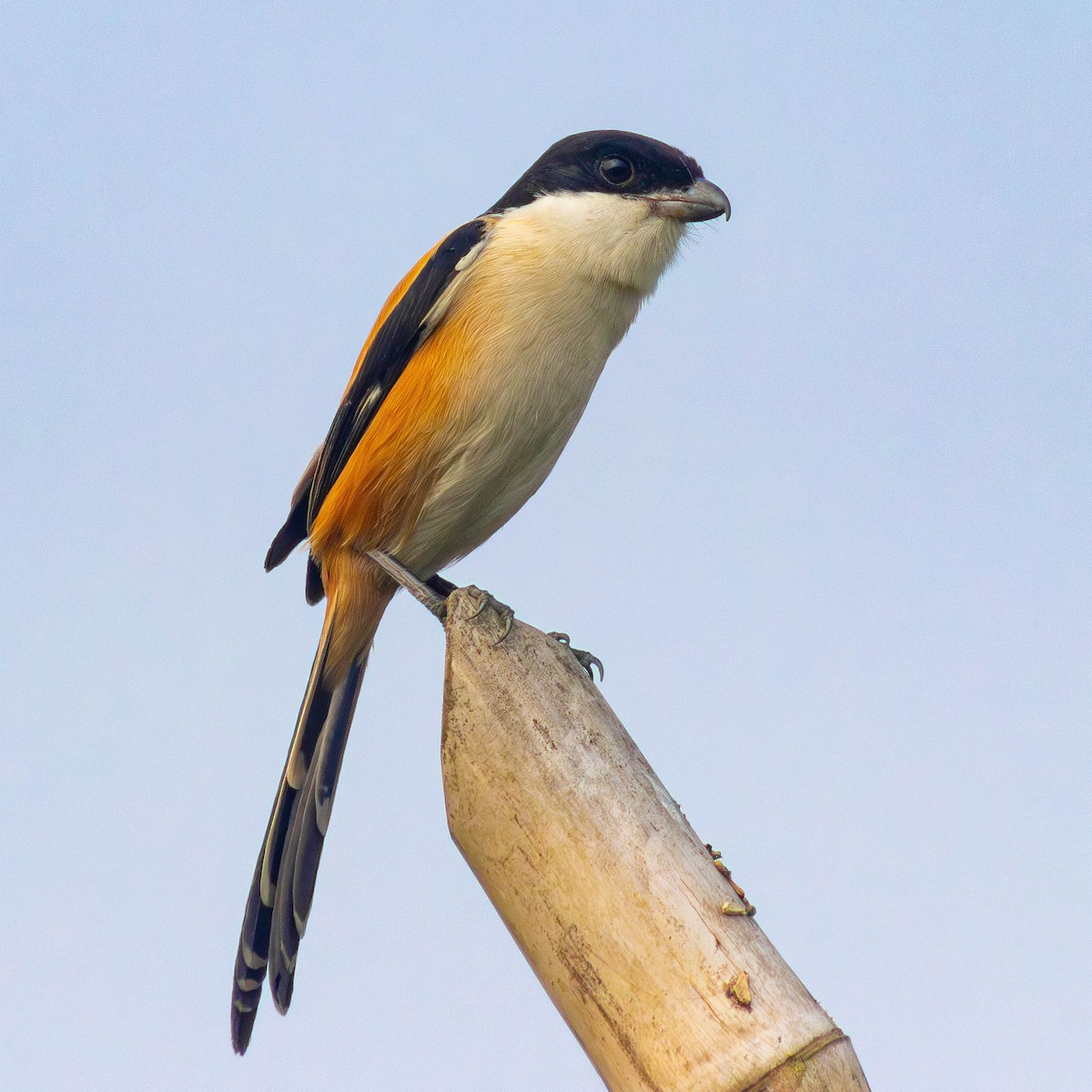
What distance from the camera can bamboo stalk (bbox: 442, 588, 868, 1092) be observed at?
2.12 meters

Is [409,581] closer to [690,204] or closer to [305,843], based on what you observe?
[305,843]

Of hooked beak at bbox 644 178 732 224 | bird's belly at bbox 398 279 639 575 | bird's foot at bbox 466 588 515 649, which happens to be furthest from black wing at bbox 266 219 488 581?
bird's foot at bbox 466 588 515 649

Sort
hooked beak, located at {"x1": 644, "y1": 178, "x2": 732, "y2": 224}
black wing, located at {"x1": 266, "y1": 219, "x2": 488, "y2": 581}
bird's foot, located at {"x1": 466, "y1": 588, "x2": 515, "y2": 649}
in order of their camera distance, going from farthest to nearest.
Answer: hooked beak, located at {"x1": 644, "y1": 178, "x2": 732, "y2": 224} → black wing, located at {"x1": 266, "y1": 219, "x2": 488, "y2": 581} → bird's foot, located at {"x1": 466, "y1": 588, "x2": 515, "y2": 649}

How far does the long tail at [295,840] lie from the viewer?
3703 millimetres

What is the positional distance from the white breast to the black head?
8 centimetres

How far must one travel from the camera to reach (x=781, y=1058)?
2.09 m

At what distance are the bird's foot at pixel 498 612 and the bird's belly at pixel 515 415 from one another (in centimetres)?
95

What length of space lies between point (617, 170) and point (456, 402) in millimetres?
1127

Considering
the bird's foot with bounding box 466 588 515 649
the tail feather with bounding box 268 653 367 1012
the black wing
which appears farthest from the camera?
the black wing

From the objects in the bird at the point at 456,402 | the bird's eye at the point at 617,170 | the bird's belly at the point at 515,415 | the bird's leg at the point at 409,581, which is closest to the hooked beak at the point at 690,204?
the bird at the point at 456,402

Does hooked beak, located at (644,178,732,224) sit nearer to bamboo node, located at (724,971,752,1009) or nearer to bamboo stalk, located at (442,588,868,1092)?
bamboo stalk, located at (442,588,868,1092)

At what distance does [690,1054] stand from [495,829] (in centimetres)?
59

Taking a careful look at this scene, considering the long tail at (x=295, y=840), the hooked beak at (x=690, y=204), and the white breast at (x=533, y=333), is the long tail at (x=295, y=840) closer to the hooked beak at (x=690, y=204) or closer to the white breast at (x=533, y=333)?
the white breast at (x=533, y=333)

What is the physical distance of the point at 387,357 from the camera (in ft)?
13.8
